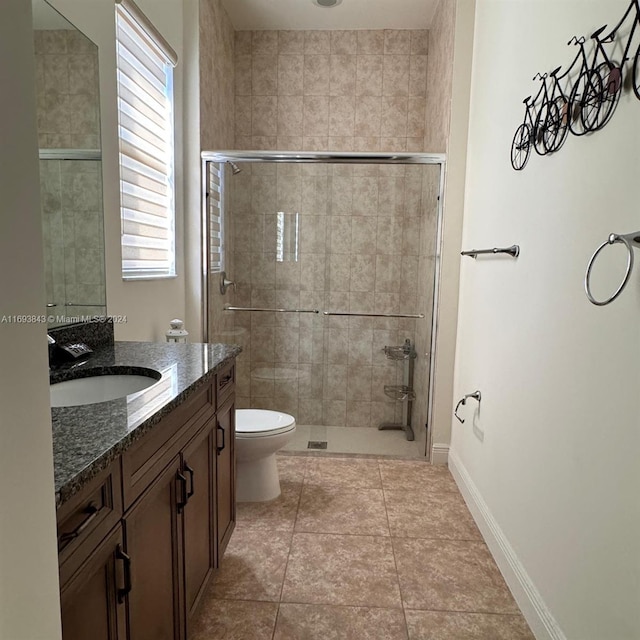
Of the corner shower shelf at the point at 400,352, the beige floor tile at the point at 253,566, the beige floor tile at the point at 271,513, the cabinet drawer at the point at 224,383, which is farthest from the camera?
the corner shower shelf at the point at 400,352

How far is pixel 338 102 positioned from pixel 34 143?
3.33 metres

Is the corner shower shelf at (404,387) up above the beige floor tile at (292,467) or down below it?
above

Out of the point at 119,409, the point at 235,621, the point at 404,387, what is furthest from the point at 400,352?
the point at 119,409

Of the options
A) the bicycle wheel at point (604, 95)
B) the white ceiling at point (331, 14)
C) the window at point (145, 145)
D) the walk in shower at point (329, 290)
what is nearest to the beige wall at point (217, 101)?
the walk in shower at point (329, 290)

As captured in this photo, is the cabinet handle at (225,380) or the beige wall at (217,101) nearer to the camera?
the cabinet handle at (225,380)

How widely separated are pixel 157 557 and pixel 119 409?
0.38 meters

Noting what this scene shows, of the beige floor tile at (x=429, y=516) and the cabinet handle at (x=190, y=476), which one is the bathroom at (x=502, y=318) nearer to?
the beige floor tile at (x=429, y=516)

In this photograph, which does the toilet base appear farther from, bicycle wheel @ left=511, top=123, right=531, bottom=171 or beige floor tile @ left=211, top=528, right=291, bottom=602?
bicycle wheel @ left=511, top=123, right=531, bottom=171

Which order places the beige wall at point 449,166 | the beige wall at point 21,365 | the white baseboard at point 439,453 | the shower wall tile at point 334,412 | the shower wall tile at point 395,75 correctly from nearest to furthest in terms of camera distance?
the beige wall at point 21,365 < the beige wall at point 449,166 < the white baseboard at point 439,453 < the shower wall tile at point 334,412 < the shower wall tile at point 395,75

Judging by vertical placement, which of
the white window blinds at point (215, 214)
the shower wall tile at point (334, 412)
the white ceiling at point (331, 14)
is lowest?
the shower wall tile at point (334, 412)

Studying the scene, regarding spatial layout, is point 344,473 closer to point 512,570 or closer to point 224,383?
point 512,570

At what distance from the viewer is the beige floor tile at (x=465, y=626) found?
1.48 meters

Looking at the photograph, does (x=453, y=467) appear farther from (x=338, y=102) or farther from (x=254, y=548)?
(x=338, y=102)

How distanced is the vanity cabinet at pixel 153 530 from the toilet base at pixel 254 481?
0.62 meters
